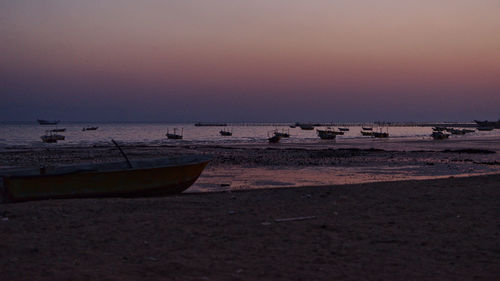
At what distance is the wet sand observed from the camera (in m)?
5.53

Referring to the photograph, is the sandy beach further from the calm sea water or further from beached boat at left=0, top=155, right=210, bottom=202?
the calm sea water

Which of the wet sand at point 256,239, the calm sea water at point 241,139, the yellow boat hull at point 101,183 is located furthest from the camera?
the calm sea water at point 241,139

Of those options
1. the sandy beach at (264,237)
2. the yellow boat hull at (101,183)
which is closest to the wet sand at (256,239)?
the sandy beach at (264,237)

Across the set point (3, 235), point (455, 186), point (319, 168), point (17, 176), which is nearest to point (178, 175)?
point (17, 176)

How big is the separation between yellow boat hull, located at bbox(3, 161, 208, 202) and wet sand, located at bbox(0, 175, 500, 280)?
73.0 inches

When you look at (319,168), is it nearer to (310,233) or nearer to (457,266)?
(310,233)

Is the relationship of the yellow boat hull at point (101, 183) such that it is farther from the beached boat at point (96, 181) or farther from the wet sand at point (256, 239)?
the wet sand at point (256, 239)

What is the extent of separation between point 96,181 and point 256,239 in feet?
22.9

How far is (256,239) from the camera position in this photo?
705 cm

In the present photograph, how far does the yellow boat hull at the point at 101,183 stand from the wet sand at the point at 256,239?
1854mm

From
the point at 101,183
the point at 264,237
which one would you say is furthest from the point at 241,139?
the point at 264,237

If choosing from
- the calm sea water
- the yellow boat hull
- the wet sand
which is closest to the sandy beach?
the wet sand

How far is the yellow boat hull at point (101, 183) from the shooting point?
11.9 metres

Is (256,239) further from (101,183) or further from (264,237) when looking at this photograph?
(101,183)
